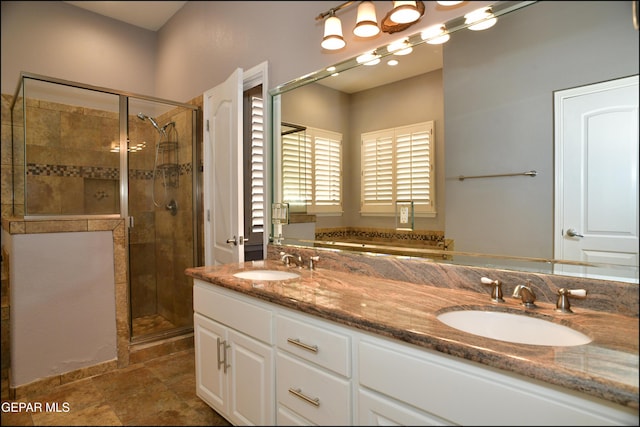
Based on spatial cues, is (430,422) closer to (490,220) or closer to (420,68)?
(490,220)

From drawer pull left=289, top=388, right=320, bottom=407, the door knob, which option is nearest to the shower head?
drawer pull left=289, top=388, right=320, bottom=407

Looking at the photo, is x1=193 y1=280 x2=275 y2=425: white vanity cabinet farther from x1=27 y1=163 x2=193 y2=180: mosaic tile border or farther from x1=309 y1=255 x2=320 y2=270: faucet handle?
x1=27 y1=163 x2=193 y2=180: mosaic tile border

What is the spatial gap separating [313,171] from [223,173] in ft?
2.25

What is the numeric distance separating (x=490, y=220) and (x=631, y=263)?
366mm

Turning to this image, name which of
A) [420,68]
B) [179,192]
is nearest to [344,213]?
[420,68]

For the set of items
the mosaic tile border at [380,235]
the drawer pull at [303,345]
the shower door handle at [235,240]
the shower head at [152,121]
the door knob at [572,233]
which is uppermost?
the shower head at [152,121]

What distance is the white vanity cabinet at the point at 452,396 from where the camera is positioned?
0.60 metres

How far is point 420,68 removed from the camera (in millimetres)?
1300

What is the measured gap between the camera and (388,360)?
838 millimetres

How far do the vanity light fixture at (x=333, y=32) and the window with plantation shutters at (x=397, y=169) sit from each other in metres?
0.44

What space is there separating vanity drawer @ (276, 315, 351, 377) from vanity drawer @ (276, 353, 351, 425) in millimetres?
29

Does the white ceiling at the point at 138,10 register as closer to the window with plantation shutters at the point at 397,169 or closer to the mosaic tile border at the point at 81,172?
the window with plantation shutters at the point at 397,169

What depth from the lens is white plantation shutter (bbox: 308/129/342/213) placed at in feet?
5.10

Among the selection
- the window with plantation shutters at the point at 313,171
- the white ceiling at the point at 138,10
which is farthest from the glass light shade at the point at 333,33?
the white ceiling at the point at 138,10
